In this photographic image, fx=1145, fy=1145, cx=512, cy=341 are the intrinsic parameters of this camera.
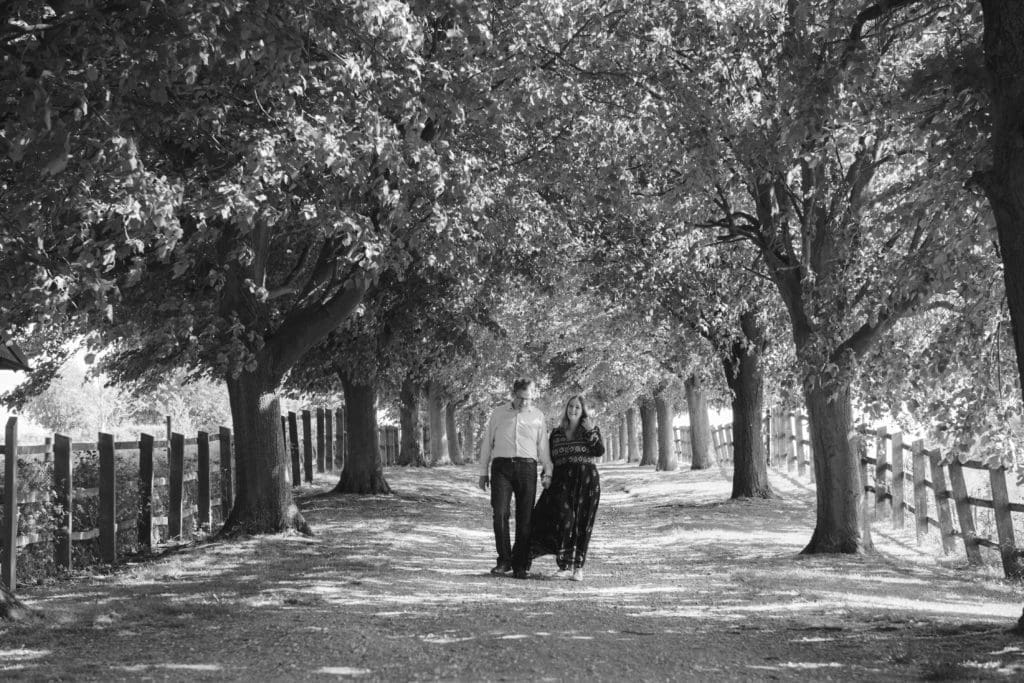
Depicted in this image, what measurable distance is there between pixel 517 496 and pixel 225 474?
8159 mm

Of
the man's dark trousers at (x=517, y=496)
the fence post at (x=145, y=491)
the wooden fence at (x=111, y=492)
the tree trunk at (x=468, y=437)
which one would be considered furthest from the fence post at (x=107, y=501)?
the tree trunk at (x=468, y=437)

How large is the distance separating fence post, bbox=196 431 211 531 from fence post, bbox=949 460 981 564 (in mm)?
10501

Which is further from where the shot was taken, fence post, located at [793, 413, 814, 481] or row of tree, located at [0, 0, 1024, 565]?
fence post, located at [793, 413, 814, 481]

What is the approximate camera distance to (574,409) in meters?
12.6

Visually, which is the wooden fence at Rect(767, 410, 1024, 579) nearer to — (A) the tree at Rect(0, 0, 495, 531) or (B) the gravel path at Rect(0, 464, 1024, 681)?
(B) the gravel path at Rect(0, 464, 1024, 681)

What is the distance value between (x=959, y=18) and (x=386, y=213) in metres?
7.13

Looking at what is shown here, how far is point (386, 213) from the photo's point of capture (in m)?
14.4

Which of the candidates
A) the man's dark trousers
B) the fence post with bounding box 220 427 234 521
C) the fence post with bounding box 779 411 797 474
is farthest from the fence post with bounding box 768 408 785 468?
the man's dark trousers

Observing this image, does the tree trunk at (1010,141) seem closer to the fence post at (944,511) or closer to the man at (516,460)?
the man at (516,460)

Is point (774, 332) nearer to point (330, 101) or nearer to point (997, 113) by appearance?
point (330, 101)

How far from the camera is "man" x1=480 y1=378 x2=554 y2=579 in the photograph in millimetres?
12352

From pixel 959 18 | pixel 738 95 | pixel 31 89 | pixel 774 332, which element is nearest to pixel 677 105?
pixel 738 95

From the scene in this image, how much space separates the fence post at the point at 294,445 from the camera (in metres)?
27.2

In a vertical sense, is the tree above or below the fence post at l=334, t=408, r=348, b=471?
above
